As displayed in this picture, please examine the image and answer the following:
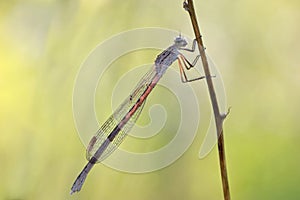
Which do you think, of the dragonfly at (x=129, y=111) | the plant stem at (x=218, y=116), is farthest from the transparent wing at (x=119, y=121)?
the plant stem at (x=218, y=116)

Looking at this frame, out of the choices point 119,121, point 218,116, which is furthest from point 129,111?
point 218,116

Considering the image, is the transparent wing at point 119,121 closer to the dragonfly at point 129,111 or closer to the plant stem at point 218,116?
the dragonfly at point 129,111

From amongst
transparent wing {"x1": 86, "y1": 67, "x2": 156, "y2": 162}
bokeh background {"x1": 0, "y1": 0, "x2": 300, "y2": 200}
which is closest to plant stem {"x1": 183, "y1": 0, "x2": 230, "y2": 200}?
bokeh background {"x1": 0, "y1": 0, "x2": 300, "y2": 200}

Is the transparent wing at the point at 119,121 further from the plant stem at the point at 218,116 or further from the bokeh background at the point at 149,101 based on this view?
the plant stem at the point at 218,116

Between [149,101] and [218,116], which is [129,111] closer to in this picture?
[149,101]

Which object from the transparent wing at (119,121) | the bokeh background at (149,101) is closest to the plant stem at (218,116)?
the bokeh background at (149,101)
